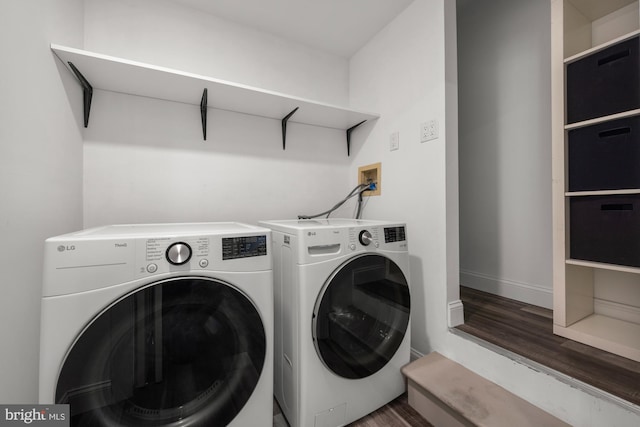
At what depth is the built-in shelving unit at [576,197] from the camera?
113 centimetres

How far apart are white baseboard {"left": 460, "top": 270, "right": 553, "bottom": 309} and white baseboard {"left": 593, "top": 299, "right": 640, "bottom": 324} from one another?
0.21 meters

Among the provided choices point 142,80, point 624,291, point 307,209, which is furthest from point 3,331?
point 624,291

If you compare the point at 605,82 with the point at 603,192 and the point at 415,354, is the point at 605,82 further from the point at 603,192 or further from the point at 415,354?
the point at 415,354

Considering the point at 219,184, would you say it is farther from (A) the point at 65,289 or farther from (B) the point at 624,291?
(B) the point at 624,291

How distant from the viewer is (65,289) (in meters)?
0.66

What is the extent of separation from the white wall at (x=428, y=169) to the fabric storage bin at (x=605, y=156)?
473 millimetres

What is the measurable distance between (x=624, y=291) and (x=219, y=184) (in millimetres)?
2221

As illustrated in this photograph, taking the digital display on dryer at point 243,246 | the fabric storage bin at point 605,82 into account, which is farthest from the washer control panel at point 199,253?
the fabric storage bin at point 605,82

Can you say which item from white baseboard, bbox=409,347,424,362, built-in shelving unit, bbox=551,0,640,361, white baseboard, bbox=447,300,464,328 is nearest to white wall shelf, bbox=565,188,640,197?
built-in shelving unit, bbox=551,0,640,361

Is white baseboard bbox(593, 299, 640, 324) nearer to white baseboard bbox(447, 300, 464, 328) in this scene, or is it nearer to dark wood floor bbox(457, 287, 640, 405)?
dark wood floor bbox(457, 287, 640, 405)

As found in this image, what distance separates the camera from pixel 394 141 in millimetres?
1629

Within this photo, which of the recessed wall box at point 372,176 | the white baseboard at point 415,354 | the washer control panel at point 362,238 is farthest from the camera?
the recessed wall box at point 372,176

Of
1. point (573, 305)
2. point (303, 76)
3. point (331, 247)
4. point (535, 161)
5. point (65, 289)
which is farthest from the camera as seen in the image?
point (303, 76)

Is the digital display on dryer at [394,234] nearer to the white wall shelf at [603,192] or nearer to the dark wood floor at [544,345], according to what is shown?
the dark wood floor at [544,345]
